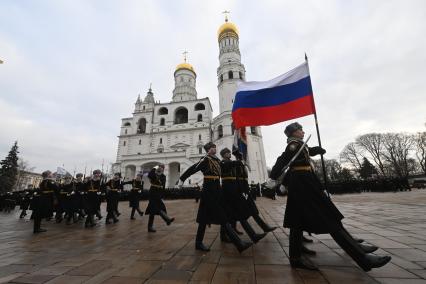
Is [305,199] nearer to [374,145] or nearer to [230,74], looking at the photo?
[230,74]

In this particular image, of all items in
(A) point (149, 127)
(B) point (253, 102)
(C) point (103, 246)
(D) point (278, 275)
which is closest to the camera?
(D) point (278, 275)

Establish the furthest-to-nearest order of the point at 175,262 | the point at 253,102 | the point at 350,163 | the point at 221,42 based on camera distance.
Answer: the point at 350,163 < the point at 221,42 < the point at 253,102 < the point at 175,262

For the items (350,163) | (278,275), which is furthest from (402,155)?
(278,275)

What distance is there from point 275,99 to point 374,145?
4946cm

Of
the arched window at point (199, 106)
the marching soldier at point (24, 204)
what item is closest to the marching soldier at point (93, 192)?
the marching soldier at point (24, 204)

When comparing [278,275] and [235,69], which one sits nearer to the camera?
[278,275]

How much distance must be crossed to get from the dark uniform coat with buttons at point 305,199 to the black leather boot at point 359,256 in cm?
12

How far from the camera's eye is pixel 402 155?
137 feet

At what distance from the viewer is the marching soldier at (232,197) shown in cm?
427

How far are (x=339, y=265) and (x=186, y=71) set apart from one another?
55.3 metres

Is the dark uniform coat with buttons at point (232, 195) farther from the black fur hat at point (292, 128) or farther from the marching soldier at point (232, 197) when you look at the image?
the black fur hat at point (292, 128)

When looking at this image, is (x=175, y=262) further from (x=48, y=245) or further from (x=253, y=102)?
(x=253, y=102)

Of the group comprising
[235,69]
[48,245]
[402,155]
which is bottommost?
[48,245]

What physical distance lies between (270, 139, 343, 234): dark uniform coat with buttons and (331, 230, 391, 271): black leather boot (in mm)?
121
